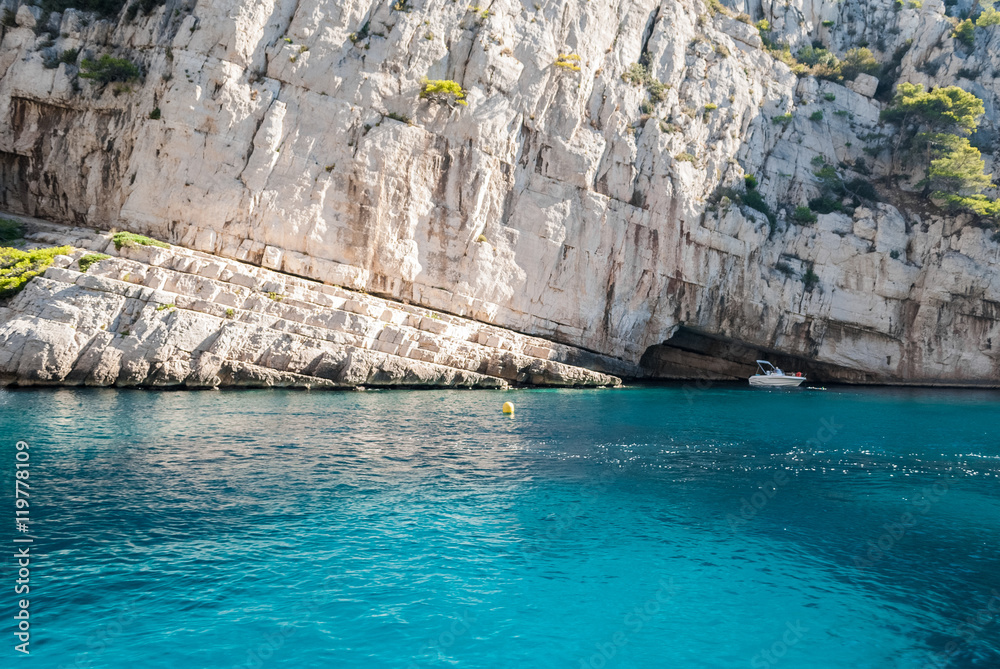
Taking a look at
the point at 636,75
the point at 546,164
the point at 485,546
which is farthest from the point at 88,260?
the point at 636,75

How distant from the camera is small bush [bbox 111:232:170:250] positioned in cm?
2795

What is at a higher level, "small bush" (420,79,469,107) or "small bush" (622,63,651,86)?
"small bush" (622,63,651,86)

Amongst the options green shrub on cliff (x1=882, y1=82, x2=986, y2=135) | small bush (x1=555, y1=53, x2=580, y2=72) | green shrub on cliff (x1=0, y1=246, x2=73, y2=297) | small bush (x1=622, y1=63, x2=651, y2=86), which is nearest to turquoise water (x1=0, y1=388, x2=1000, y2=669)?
green shrub on cliff (x1=0, y1=246, x2=73, y2=297)

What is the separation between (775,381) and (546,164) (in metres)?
21.7

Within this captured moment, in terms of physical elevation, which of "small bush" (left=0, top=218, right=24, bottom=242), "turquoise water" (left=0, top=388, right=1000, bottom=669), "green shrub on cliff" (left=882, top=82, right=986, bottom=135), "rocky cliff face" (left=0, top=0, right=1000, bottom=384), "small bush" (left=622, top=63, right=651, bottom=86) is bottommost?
"turquoise water" (left=0, top=388, right=1000, bottom=669)

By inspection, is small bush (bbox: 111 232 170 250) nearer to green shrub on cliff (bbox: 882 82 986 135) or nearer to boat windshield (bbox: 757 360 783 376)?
boat windshield (bbox: 757 360 783 376)

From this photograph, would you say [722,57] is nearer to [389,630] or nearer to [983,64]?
[983,64]

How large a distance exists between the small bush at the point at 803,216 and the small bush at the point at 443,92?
24517 mm

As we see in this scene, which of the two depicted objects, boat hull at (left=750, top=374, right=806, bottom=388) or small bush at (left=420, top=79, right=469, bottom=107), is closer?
small bush at (left=420, top=79, right=469, bottom=107)

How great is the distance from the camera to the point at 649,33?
42.9 meters

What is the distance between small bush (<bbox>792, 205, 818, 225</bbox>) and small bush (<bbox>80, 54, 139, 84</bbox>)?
41654mm

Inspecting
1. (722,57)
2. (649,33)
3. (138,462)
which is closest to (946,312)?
(722,57)

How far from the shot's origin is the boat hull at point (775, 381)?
140ft

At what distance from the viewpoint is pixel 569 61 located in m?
38.5
